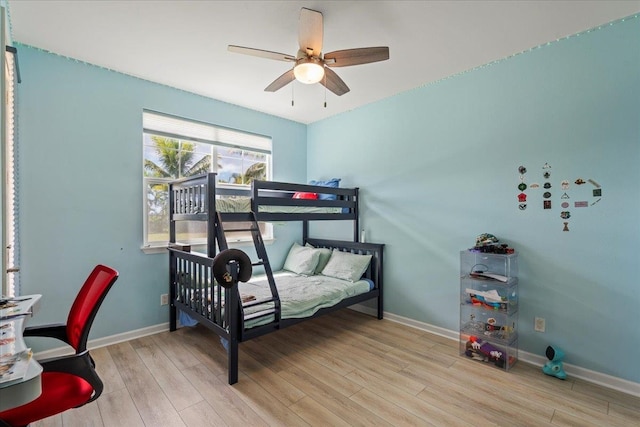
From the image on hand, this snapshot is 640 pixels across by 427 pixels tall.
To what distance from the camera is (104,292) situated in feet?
4.62

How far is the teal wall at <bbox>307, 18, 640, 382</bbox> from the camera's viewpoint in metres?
2.14

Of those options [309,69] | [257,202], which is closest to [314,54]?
[309,69]

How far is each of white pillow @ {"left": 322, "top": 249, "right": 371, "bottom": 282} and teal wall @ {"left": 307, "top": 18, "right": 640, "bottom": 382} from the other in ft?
1.04

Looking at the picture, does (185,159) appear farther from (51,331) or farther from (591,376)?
(591,376)

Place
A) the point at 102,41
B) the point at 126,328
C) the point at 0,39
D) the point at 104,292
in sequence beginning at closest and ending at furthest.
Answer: the point at 104,292 → the point at 0,39 → the point at 102,41 → the point at 126,328

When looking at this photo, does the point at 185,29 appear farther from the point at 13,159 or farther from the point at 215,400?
the point at 215,400

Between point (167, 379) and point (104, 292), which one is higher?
point (104, 292)

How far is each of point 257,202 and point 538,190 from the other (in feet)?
7.96

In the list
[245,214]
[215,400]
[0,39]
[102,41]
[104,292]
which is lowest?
[215,400]

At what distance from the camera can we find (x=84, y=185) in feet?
8.82

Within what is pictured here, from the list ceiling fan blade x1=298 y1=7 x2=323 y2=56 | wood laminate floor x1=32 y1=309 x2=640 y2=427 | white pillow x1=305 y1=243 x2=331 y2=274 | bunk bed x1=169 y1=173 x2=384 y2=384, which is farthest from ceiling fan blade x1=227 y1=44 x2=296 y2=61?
white pillow x1=305 y1=243 x2=331 y2=274

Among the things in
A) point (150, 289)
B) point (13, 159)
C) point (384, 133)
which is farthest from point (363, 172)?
point (13, 159)


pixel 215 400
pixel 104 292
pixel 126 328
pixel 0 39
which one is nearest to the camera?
pixel 104 292

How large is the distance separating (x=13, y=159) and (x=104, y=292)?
6.13 ft
